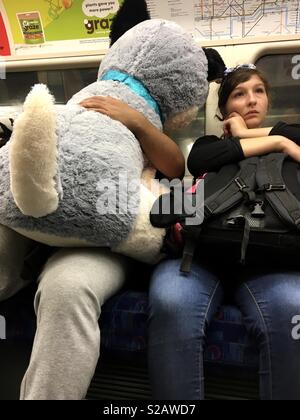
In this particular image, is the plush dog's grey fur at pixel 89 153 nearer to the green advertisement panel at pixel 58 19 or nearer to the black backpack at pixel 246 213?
the black backpack at pixel 246 213

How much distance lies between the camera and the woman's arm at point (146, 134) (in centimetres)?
107

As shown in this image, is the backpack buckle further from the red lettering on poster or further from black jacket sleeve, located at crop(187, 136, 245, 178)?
the red lettering on poster

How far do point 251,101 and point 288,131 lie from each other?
23cm

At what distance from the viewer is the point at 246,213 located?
0.99 m

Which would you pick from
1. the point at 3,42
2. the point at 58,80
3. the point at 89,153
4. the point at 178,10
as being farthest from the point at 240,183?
the point at 3,42

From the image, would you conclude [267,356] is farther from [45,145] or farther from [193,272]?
[45,145]

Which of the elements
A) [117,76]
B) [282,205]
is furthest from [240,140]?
[117,76]

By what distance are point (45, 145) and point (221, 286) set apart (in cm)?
58

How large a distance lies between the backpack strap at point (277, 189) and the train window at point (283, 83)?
2.10 ft

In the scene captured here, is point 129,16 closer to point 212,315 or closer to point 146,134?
point 146,134

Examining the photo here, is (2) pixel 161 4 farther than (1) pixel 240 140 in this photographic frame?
Yes

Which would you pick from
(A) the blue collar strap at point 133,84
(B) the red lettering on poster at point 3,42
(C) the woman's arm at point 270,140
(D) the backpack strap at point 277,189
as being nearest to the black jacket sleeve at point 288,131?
(C) the woman's arm at point 270,140

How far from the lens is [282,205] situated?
0.97 meters

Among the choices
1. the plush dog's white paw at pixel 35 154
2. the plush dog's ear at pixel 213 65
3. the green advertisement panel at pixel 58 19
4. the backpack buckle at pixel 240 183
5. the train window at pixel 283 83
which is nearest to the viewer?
the plush dog's white paw at pixel 35 154
